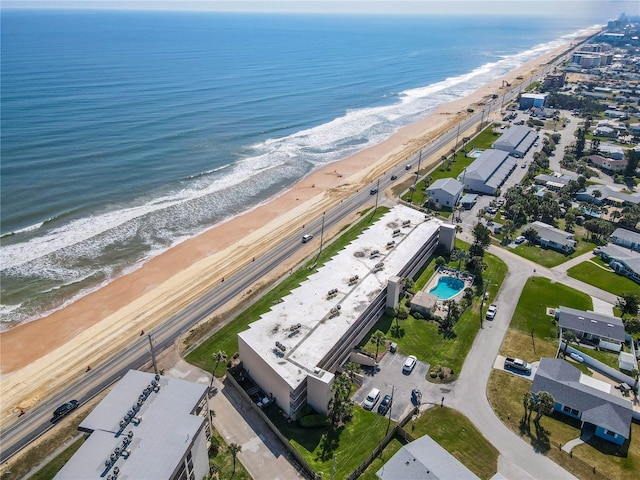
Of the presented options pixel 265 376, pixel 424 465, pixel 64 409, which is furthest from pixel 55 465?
pixel 424 465

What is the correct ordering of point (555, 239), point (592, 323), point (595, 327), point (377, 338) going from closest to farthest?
point (377, 338)
point (595, 327)
point (592, 323)
point (555, 239)

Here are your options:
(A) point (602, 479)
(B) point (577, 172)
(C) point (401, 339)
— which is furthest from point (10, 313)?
(B) point (577, 172)

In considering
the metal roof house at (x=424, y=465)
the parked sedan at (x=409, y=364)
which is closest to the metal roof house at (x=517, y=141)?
the parked sedan at (x=409, y=364)

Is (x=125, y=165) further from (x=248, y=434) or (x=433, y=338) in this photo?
(x=433, y=338)

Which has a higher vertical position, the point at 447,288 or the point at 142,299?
the point at 142,299

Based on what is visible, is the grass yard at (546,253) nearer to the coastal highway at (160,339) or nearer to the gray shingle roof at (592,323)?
the gray shingle roof at (592,323)

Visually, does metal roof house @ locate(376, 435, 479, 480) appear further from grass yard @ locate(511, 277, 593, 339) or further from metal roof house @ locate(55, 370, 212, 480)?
grass yard @ locate(511, 277, 593, 339)
